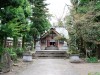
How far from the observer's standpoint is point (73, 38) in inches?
890

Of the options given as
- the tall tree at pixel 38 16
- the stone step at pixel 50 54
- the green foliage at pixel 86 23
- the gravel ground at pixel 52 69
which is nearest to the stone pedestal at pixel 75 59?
the green foliage at pixel 86 23

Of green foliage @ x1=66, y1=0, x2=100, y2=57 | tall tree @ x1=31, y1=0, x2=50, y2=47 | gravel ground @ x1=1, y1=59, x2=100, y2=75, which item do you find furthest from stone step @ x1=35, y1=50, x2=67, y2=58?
gravel ground @ x1=1, y1=59, x2=100, y2=75

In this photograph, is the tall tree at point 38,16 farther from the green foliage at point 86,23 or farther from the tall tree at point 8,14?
the tall tree at point 8,14

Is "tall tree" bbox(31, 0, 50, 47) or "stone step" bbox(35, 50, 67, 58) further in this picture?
"tall tree" bbox(31, 0, 50, 47)

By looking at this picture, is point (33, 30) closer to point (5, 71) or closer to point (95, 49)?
point (95, 49)

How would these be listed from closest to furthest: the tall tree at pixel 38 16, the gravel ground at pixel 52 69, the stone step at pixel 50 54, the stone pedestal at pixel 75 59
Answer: the gravel ground at pixel 52 69, the stone pedestal at pixel 75 59, the stone step at pixel 50 54, the tall tree at pixel 38 16

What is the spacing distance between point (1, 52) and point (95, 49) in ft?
43.5

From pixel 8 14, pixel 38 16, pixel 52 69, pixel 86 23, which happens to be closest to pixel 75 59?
pixel 86 23

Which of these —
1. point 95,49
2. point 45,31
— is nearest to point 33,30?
point 45,31

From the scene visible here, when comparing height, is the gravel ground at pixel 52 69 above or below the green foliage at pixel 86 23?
below

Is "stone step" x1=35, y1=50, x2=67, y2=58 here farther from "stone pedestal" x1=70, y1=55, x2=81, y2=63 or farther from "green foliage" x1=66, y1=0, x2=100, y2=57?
"stone pedestal" x1=70, y1=55, x2=81, y2=63

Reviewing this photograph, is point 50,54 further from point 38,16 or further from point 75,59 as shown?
point 75,59

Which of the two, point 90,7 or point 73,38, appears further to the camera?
point 73,38

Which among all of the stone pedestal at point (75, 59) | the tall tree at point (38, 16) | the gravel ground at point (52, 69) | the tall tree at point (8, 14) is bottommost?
the gravel ground at point (52, 69)
